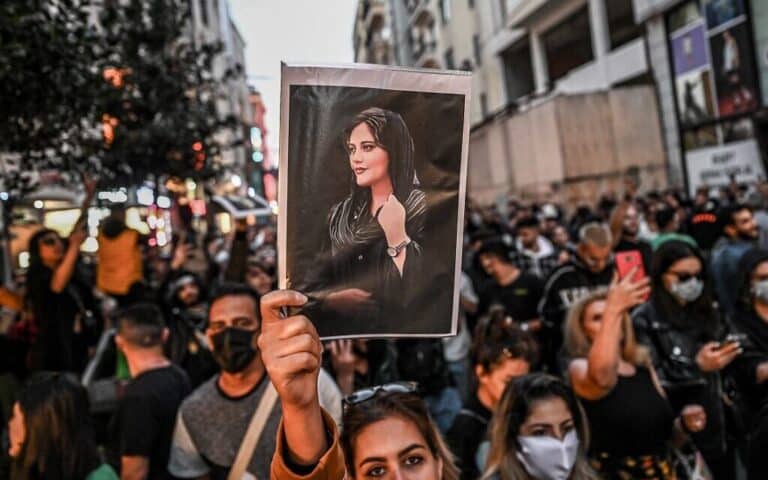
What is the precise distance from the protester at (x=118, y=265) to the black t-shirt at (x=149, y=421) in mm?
3624

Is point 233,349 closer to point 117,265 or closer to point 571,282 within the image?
point 571,282

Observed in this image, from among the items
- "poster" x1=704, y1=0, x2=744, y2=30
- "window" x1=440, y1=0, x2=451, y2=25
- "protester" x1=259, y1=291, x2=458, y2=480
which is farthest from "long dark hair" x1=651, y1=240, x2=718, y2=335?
"window" x1=440, y1=0, x2=451, y2=25

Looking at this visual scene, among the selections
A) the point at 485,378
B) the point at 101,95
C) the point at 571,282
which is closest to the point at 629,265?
the point at 485,378

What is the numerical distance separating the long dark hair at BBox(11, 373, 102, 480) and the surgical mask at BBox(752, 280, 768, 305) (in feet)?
10.6

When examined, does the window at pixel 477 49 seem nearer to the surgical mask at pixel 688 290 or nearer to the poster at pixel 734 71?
the poster at pixel 734 71

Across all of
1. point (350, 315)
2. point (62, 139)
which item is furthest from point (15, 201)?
point (350, 315)

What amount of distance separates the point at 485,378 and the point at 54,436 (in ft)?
6.02

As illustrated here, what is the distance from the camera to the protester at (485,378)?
11.5ft

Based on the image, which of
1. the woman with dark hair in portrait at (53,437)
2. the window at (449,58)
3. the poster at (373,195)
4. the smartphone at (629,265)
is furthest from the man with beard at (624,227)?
the window at (449,58)

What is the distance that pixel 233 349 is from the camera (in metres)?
3.43

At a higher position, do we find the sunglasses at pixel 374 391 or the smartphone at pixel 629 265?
the smartphone at pixel 629 265

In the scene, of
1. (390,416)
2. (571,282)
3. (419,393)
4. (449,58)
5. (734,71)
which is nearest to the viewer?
(390,416)

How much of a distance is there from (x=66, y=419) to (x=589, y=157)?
66.1ft

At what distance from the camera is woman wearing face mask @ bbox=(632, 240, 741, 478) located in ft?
12.6
